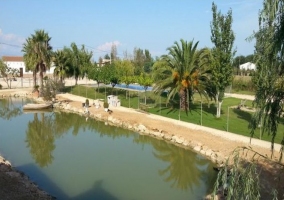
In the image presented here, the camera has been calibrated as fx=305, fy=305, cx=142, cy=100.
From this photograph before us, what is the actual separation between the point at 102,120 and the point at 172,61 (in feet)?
23.8

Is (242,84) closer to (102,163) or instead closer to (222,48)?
(222,48)

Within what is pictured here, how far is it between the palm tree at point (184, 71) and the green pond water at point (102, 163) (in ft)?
17.1

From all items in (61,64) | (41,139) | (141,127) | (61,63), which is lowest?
(41,139)

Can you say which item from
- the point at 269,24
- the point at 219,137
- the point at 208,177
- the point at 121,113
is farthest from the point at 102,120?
the point at 269,24

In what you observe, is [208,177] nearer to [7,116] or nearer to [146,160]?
[146,160]

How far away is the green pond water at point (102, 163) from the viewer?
11503 millimetres

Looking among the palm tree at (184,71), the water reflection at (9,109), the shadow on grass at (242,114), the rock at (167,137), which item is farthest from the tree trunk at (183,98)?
the water reflection at (9,109)

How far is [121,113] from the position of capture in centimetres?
2525

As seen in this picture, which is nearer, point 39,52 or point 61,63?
Result: point 39,52

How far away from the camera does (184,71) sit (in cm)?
2322

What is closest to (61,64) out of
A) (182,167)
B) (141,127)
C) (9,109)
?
(9,109)

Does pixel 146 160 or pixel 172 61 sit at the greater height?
pixel 172 61

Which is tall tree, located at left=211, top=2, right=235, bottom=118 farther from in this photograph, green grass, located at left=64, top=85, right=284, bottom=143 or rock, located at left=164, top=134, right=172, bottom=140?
rock, located at left=164, top=134, right=172, bottom=140

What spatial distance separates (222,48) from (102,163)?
1162cm
